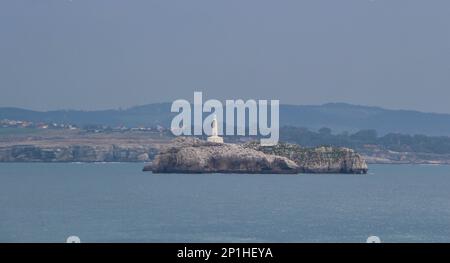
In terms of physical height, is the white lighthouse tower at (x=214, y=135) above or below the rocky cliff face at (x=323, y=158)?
above

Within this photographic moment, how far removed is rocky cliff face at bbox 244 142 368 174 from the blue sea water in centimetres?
4398

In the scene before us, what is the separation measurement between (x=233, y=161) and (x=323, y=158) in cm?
1376

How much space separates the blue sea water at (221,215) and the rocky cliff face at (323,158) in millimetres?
43976

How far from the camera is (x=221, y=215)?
186ft

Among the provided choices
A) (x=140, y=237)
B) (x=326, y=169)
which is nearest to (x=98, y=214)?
(x=140, y=237)

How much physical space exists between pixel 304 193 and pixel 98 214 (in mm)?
31307

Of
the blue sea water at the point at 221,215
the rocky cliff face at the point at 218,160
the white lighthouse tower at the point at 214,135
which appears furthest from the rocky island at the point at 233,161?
the blue sea water at the point at 221,215

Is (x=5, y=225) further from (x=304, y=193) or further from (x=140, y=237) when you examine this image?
(x=304, y=193)

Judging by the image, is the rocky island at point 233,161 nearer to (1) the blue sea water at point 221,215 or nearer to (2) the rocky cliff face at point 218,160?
A: (2) the rocky cliff face at point 218,160

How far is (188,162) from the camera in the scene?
435 feet

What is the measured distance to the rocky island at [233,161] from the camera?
13225cm

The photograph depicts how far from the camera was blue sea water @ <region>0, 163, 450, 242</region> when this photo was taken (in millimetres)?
44125

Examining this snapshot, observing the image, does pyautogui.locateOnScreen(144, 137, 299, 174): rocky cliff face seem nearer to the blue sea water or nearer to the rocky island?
the rocky island

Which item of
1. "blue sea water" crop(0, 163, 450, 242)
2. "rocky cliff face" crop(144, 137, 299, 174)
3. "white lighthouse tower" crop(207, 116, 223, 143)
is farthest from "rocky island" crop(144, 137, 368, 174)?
"blue sea water" crop(0, 163, 450, 242)
